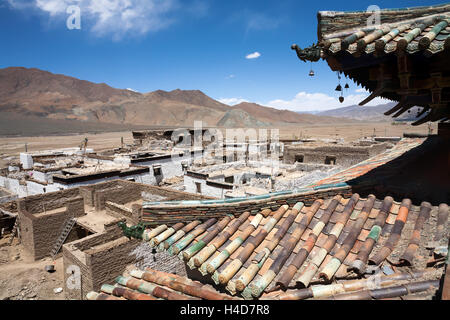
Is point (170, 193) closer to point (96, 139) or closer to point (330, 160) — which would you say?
point (330, 160)

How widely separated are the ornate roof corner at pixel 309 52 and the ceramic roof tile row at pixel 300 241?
81.7 inches

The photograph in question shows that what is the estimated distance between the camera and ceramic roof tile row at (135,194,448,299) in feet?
9.25

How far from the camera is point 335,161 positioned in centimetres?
2136

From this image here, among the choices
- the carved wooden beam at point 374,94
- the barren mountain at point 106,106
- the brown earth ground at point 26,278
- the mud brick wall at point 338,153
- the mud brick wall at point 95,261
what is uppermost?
the barren mountain at point 106,106

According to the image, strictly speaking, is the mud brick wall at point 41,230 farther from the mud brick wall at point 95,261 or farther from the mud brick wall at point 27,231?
the mud brick wall at point 95,261

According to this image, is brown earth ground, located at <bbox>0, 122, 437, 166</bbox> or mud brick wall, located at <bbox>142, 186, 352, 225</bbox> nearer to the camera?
mud brick wall, located at <bbox>142, 186, 352, 225</bbox>

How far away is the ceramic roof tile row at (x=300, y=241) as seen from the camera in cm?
282

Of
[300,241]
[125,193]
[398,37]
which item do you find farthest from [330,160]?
[398,37]

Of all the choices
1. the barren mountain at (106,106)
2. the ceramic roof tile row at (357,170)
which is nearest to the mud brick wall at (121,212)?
the ceramic roof tile row at (357,170)

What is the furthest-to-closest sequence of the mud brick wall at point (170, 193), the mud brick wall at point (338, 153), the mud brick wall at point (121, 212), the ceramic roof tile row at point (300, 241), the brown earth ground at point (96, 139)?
the brown earth ground at point (96, 139)
the mud brick wall at point (338, 153)
the mud brick wall at point (170, 193)
the mud brick wall at point (121, 212)
the ceramic roof tile row at point (300, 241)

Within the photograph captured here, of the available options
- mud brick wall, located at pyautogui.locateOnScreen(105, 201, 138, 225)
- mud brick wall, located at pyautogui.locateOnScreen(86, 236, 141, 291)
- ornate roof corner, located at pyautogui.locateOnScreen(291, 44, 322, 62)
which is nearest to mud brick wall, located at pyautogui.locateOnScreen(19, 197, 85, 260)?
mud brick wall, located at pyautogui.locateOnScreen(105, 201, 138, 225)

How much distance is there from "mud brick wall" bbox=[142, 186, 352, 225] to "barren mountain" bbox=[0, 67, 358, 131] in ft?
375

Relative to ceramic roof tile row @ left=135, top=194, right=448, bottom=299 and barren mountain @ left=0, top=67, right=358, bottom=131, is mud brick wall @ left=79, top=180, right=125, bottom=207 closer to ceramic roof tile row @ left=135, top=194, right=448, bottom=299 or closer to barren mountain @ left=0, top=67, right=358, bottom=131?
ceramic roof tile row @ left=135, top=194, right=448, bottom=299
